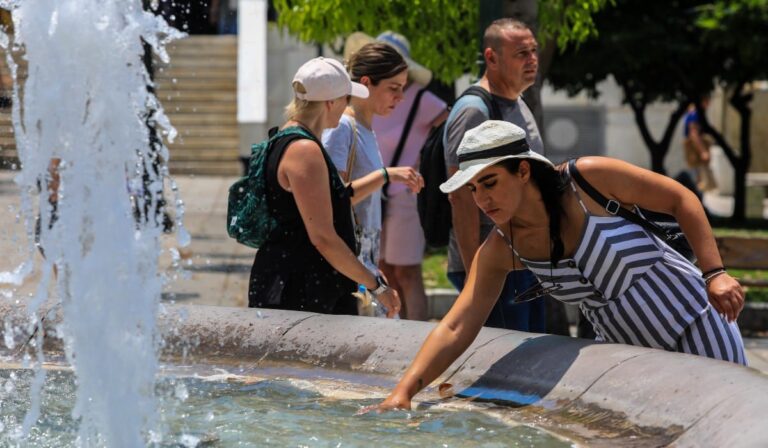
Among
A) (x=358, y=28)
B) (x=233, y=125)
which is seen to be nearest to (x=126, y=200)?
(x=358, y=28)

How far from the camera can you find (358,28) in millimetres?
11797

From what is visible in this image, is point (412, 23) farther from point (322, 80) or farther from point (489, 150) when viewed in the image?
point (489, 150)

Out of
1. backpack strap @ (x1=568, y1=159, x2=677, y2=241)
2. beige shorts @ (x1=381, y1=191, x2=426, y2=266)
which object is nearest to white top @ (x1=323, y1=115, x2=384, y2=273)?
beige shorts @ (x1=381, y1=191, x2=426, y2=266)

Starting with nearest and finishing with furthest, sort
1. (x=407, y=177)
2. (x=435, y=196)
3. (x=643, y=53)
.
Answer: (x=407, y=177) < (x=435, y=196) < (x=643, y=53)

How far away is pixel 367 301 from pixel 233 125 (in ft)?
55.3

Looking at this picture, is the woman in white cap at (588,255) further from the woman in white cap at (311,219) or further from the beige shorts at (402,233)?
the beige shorts at (402,233)

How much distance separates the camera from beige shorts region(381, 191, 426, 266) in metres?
7.03

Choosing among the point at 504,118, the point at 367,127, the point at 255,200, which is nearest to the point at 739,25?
the point at 367,127

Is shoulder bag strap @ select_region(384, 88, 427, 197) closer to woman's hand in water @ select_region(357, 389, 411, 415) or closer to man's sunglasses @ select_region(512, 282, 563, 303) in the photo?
man's sunglasses @ select_region(512, 282, 563, 303)

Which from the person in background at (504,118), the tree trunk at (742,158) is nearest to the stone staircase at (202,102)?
the tree trunk at (742,158)

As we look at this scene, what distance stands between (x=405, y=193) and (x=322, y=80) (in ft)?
6.79

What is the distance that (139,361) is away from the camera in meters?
4.30

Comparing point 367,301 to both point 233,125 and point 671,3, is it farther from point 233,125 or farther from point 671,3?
point 233,125

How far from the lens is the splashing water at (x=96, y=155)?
4.28 m
